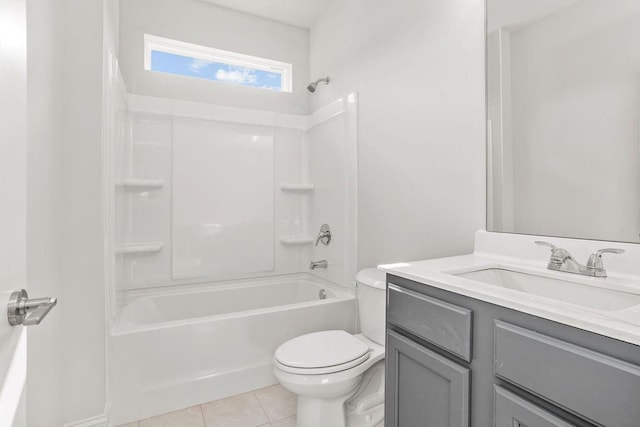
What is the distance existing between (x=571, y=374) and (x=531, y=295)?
7.9 inches

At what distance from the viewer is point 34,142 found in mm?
1163

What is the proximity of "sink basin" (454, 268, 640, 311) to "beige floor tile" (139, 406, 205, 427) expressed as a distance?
1.58 m

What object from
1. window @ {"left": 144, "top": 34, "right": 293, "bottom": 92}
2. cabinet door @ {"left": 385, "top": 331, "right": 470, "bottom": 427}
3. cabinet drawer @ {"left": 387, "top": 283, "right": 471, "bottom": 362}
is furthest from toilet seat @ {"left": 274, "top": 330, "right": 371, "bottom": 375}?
window @ {"left": 144, "top": 34, "right": 293, "bottom": 92}

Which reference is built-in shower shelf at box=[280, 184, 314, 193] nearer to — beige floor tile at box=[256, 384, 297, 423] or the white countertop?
beige floor tile at box=[256, 384, 297, 423]

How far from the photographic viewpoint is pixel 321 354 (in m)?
1.53

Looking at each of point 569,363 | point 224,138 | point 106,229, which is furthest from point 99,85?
point 569,363

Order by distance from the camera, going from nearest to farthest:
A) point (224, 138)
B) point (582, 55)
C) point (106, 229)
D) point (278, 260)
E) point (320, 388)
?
point (582, 55)
point (320, 388)
point (106, 229)
point (224, 138)
point (278, 260)

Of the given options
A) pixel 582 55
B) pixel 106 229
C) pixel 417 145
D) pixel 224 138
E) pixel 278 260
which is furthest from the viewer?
pixel 278 260

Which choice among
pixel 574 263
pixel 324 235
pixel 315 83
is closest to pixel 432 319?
pixel 574 263

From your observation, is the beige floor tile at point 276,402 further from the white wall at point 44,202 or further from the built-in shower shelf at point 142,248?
the built-in shower shelf at point 142,248

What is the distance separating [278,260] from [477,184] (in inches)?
76.7

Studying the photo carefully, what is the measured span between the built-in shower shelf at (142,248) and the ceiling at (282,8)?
208 centimetres

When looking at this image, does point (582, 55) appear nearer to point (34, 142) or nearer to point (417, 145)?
point (417, 145)

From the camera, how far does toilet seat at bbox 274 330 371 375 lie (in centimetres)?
144
